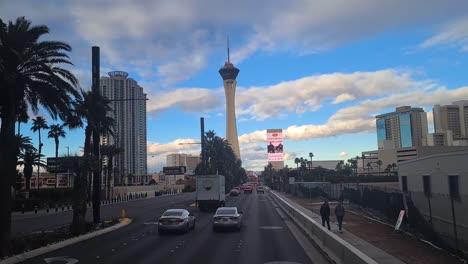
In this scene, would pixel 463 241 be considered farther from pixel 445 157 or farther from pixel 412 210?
pixel 445 157

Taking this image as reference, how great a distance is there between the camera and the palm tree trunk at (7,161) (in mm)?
17938

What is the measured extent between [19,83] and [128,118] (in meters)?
70.9

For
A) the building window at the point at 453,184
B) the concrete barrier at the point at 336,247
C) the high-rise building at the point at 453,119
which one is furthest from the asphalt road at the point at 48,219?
the high-rise building at the point at 453,119

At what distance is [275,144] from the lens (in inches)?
5694

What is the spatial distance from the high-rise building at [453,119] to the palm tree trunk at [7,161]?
6198 inches

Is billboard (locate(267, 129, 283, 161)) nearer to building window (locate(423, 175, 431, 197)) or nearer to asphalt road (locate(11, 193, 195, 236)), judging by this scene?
asphalt road (locate(11, 193, 195, 236))

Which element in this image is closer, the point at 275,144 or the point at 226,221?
the point at 226,221

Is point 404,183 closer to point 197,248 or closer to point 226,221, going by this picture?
point 226,221

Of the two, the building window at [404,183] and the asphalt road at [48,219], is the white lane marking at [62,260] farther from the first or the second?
the building window at [404,183]

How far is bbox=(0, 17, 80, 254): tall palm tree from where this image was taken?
59.5 ft

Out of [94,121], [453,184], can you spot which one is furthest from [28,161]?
[453,184]

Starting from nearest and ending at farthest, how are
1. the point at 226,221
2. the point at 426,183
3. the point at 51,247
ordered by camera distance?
the point at 51,247 < the point at 226,221 < the point at 426,183

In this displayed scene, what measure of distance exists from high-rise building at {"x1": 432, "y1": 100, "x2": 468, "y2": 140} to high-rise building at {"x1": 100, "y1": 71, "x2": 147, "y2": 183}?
349 ft

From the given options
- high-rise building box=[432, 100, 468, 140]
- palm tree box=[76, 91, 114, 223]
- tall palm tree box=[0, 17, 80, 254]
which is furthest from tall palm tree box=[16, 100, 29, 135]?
high-rise building box=[432, 100, 468, 140]
